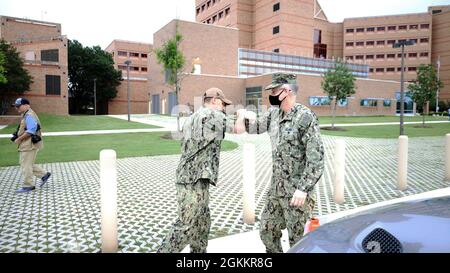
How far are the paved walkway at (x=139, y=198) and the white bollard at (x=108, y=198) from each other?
0.72 ft

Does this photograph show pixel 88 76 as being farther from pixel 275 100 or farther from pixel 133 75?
pixel 275 100

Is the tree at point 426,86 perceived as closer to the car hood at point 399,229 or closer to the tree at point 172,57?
the tree at point 172,57

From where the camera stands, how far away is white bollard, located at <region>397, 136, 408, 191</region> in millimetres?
7223

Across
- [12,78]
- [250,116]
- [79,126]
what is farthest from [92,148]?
[12,78]

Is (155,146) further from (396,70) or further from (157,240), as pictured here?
(396,70)

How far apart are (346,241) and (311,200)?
1.11 meters

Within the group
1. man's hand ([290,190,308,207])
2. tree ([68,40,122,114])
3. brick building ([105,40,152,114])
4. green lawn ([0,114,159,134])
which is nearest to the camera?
man's hand ([290,190,308,207])

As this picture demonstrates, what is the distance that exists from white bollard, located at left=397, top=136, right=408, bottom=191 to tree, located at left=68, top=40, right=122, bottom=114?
5697 centimetres

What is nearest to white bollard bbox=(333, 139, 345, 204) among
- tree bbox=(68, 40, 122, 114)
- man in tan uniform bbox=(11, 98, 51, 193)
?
man in tan uniform bbox=(11, 98, 51, 193)

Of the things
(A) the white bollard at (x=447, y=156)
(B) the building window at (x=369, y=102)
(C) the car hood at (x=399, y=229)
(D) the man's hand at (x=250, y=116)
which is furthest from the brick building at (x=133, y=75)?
(C) the car hood at (x=399, y=229)

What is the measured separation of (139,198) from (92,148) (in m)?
8.46

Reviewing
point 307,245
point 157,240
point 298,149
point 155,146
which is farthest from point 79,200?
point 155,146

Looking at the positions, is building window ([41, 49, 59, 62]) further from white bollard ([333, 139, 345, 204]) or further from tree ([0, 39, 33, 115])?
white bollard ([333, 139, 345, 204])

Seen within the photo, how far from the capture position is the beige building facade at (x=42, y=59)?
40469 millimetres
